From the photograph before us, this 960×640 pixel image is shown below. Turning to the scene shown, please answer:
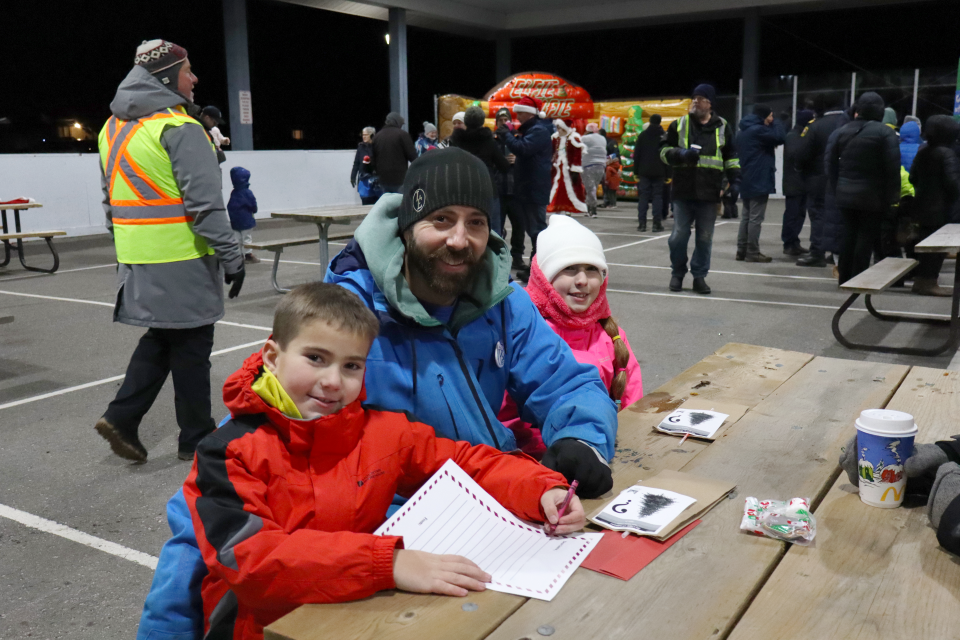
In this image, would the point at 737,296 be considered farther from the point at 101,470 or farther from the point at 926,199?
the point at 101,470

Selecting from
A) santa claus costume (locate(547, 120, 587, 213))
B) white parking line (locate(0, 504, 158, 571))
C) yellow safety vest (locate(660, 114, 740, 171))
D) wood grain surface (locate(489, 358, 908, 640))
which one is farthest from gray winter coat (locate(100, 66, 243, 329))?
santa claus costume (locate(547, 120, 587, 213))

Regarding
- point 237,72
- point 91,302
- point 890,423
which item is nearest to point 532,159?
point 91,302

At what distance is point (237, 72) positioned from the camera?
1736 centimetres

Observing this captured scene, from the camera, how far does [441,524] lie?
4.93ft

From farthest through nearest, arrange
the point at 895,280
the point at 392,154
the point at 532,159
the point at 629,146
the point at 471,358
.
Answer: the point at 629,146, the point at 392,154, the point at 532,159, the point at 895,280, the point at 471,358

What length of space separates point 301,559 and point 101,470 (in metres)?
2.85

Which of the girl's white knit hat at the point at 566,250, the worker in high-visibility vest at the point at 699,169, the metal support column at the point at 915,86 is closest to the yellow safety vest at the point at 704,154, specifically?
the worker in high-visibility vest at the point at 699,169

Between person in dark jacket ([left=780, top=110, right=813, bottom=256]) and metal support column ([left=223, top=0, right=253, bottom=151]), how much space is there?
1118 cm

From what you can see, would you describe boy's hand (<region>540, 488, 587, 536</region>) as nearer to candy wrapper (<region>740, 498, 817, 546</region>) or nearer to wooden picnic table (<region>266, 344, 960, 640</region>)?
wooden picnic table (<region>266, 344, 960, 640</region>)

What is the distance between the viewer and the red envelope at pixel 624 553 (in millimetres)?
1384

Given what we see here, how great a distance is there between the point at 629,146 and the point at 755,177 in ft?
28.6

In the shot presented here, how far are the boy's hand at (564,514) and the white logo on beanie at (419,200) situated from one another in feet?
2.57

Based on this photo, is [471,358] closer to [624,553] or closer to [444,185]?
[444,185]

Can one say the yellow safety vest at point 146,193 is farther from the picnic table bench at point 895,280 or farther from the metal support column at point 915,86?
the metal support column at point 915,86
